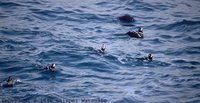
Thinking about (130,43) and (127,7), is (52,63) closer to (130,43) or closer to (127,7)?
(130,43)

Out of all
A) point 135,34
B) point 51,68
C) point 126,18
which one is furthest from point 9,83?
point 126,18

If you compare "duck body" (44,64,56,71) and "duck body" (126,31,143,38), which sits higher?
"duck body" (126,31,143,38)

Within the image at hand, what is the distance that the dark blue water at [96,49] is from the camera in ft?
47.8

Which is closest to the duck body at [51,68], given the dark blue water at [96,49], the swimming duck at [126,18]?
the dark blue water at [96,49]

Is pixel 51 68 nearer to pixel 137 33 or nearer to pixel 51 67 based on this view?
pixel 51 67

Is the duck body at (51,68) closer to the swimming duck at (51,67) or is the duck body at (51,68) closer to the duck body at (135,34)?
the swimming duck at (51,67)

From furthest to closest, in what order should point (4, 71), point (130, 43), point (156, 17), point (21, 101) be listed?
point (156, 17) → point (130, 43) → point (4, 71) → point (21, 101)

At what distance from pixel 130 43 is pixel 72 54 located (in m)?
3.61

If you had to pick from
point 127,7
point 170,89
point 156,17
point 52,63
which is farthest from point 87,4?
point 170,89

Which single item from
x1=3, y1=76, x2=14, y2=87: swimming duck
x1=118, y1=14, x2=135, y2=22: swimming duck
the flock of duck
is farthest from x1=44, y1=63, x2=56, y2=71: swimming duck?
x1=118, y1=14, x2=135, y2=22: swimming duck

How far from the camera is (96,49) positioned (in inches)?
743

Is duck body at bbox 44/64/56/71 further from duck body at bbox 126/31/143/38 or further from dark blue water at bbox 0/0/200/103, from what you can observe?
duck body at bbox 126/31/143/38

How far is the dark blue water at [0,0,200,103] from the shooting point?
47.8 feet

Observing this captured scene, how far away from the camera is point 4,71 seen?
1600 cm
